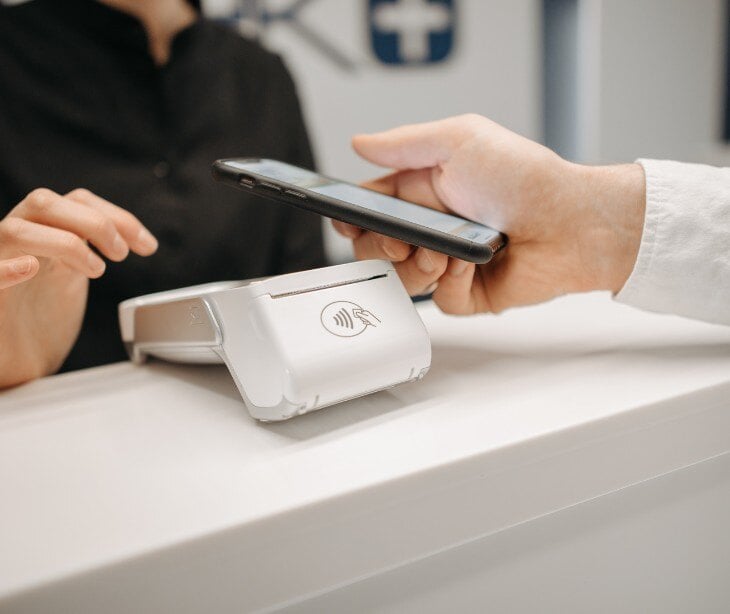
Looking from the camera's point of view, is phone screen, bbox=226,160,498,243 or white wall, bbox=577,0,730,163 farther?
white wall, bbox=577,0,730,163

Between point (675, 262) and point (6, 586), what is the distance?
398mm

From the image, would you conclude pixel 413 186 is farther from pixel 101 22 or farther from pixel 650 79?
pixel 650 79

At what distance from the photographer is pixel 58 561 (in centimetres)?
21

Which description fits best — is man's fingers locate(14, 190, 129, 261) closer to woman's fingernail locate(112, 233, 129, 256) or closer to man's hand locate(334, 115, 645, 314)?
woman's fingernail locate(112, 233, 129, 256)

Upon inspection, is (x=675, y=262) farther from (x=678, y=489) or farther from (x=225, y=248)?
(x=225, y=248)

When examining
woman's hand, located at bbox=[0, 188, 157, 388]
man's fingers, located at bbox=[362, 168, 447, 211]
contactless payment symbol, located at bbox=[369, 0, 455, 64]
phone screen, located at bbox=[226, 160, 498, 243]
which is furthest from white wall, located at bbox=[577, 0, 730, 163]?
woman's hand, located at bbox=[0, 188, 157, 388]

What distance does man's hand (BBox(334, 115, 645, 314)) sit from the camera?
0.44 metres

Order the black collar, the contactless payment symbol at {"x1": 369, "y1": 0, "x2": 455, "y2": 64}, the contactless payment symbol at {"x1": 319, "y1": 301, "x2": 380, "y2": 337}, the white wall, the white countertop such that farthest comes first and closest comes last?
the white wall → the contactless payment symbol at {"x1": 369, "y1": 0, "x2": 455, "y2": 64} → the black collar → the contactless payment symbol at {"x1": 319, "y1": 301, "x2": 380, "y2": 337} → the white countertop

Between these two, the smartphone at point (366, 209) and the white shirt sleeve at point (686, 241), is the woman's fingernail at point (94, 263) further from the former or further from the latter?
the white shirt sleeve at point (686, 241)

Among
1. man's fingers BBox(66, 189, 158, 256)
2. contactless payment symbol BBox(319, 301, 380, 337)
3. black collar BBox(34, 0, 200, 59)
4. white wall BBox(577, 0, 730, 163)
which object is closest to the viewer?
contactless payment symbol BBox(319, 301, 380, 337)

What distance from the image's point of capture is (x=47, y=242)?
1.28 feet

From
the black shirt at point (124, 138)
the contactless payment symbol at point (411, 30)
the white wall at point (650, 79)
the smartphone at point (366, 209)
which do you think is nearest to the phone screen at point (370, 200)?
the smartphone at point (366, 209)

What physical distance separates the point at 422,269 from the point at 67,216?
24 centimetres

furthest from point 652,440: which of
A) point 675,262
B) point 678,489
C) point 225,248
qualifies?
point 225,248
